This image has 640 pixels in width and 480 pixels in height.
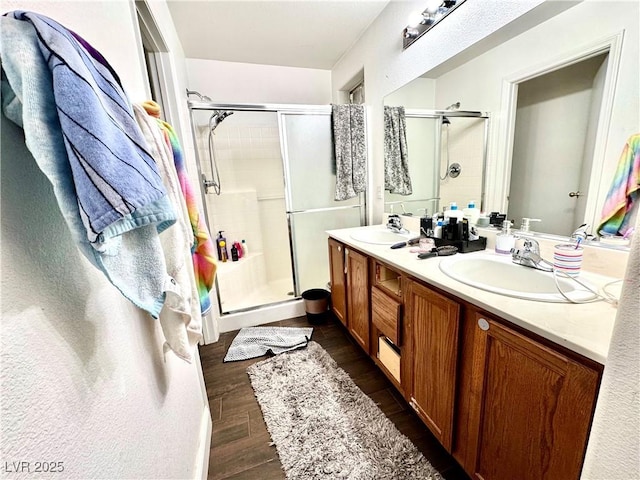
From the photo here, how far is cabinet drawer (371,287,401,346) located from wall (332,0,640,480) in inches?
31.6

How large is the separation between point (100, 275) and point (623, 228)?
5.16 feet

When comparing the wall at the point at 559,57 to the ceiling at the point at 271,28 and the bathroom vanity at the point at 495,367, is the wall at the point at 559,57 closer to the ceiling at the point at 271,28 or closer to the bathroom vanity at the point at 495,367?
the bathroom vanity at the point at 495,367

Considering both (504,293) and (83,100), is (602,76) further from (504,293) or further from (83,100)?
(83,100)

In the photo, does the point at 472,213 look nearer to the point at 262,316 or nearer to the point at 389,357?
the point at 389,357

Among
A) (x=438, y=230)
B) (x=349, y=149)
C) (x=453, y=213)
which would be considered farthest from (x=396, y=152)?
(x=438, y=230)

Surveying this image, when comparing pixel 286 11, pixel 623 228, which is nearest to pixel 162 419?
pixel 623 228

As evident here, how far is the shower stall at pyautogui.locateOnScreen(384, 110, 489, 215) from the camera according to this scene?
4.68 feet

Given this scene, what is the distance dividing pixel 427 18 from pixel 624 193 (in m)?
1.37

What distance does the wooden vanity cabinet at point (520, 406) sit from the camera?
2.04 ft

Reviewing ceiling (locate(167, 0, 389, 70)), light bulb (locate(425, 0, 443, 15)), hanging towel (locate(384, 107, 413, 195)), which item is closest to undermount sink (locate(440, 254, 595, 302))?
hanging towel (locate(384, 107, 413, 195))

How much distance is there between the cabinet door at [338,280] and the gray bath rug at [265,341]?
31 centimetres

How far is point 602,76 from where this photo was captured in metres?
0.90

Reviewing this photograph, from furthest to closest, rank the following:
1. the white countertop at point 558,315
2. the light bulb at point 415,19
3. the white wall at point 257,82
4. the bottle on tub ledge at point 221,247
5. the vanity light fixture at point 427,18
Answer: the bottle on tub ledge at point 221,247 → the white wall at point 257,82 → the light bulb at point 415,19 → the vanity light fixture at point 427,18 → the white countertop at point 558,315

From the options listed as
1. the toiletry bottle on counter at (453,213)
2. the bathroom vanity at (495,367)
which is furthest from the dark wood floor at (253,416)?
the toiletry bottle on counter at (453,213)
